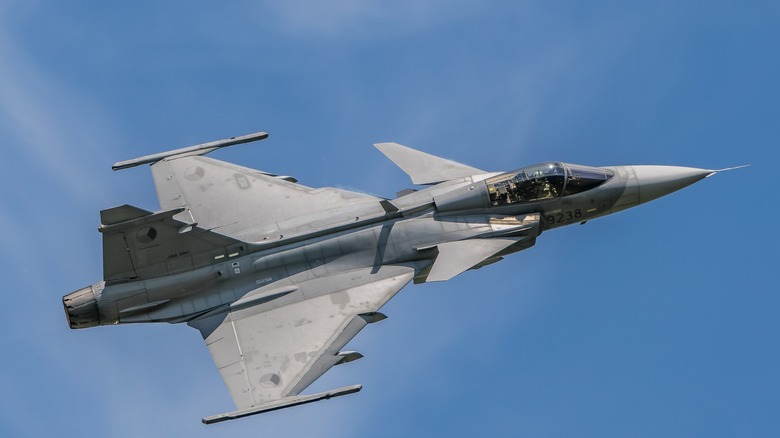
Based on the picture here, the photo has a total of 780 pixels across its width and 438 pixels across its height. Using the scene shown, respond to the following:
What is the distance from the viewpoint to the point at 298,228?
97.2 feet

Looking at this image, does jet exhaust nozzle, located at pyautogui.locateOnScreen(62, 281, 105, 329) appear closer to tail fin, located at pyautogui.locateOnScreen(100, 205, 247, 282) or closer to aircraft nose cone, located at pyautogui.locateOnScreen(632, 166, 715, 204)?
tail fin, located at pyautogui.locateOnScreen(100, 205, 247, 282)

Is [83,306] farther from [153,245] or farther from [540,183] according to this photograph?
[540,183]

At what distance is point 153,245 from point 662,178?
37.2ft

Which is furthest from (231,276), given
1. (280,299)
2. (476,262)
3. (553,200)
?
(553,200)

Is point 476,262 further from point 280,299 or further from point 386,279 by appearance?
point 280,299

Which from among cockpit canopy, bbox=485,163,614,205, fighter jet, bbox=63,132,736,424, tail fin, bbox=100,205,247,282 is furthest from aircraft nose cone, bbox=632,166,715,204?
tail fin, bbox=100,205,247,282

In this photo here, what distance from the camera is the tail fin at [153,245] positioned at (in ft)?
93.2

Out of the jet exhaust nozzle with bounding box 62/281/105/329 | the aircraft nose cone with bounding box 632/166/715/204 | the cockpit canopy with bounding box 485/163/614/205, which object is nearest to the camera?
the jet exhaust nozzle with bounding box 62/281/105/329

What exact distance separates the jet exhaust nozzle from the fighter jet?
3 cm

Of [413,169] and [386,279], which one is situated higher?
[413,169]

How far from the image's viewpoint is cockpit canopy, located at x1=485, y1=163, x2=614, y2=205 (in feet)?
99.0

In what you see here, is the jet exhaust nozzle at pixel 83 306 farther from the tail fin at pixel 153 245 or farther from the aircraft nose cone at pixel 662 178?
the aircraft nose cone at pixel 662 178

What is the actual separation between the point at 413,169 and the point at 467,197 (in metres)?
1.88

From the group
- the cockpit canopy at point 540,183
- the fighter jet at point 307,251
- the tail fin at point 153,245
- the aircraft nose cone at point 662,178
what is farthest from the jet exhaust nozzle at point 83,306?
the aircraft nose cone at point 662,178
